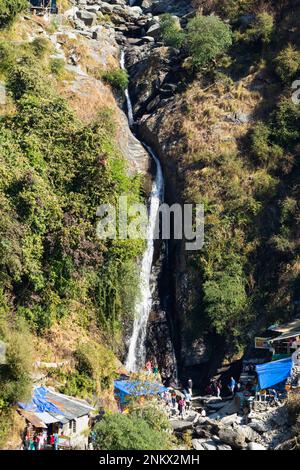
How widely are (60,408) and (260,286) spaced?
12.7 metres

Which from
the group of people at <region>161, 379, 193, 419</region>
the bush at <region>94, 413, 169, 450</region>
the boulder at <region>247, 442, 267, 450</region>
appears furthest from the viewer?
the group of people at <region>161, 379, 193, 419</region>

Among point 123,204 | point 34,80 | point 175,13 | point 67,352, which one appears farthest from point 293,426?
point 175,13

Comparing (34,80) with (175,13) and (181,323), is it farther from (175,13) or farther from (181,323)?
(175,13)

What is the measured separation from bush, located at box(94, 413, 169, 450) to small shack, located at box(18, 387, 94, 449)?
6.22ft

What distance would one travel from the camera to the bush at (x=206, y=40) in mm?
43562

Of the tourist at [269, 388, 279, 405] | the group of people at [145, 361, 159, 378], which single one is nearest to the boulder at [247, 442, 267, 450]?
the tourist at [269, 388, 279, 405]

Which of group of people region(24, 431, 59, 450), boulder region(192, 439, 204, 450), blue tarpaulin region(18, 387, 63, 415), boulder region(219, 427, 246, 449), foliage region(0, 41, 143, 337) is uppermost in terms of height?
foliage region(0, 41, 143, 337)

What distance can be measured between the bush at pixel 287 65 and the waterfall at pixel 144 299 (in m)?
9.49

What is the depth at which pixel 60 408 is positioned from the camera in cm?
2627

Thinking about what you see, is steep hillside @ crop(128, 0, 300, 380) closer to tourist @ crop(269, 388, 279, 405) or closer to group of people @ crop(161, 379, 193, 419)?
group of people @ crop(161, 379, 193, 419)

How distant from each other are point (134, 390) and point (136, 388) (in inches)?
5.3

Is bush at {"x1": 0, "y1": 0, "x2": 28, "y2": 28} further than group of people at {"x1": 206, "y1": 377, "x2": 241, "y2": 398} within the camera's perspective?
Yes

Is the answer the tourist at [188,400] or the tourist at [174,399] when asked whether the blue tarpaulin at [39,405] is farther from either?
the tourist at [188,400]

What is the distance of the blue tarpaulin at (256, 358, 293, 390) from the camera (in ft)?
98.5
